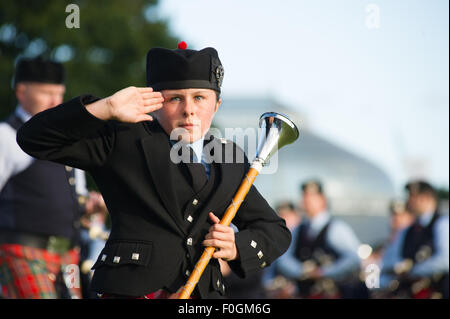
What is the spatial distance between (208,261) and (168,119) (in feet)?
2.23

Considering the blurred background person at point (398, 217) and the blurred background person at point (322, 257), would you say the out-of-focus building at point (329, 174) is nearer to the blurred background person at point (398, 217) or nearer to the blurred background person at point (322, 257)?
the blurred background person at point (398, 217)

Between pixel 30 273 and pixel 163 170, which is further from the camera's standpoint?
pixel 30 273

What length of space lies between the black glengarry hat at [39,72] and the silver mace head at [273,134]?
3647mm

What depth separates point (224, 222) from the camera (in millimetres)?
3580

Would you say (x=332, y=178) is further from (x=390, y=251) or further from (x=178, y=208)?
(x=178, y=208)

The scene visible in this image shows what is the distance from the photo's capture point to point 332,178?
131 ft

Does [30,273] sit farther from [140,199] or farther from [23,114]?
[140,199]

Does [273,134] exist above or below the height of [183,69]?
below

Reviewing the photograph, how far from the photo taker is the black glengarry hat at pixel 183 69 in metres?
3.68

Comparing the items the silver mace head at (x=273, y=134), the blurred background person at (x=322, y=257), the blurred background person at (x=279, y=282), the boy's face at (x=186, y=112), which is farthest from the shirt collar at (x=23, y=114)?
the blurred background person at (x=279, y=282)

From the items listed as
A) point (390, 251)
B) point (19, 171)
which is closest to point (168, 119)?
point (19, 171)

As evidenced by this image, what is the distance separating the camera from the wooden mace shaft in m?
3.44

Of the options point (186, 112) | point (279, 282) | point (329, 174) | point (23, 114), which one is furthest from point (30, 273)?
point (329, 174)

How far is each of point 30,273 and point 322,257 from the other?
6595mm
